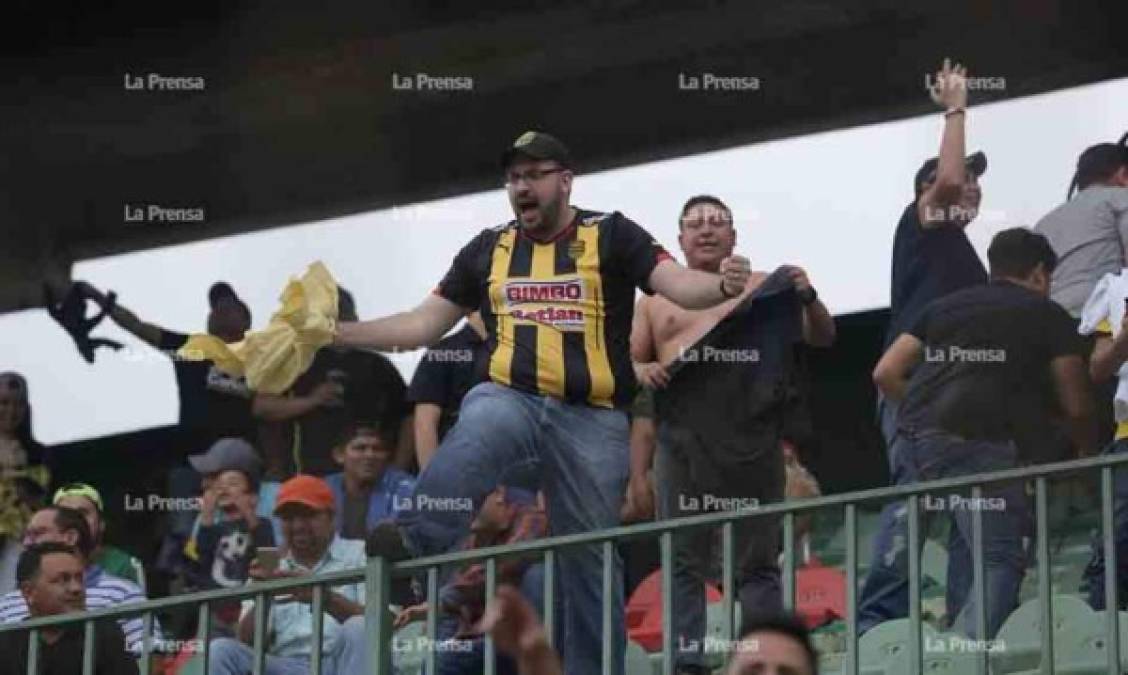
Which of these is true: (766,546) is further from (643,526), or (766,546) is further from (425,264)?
(425,264)

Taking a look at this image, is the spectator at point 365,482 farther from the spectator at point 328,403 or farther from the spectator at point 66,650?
the spectator at point 66,650

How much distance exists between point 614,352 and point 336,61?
3490 millimetres

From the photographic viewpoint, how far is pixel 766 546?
9680 mm

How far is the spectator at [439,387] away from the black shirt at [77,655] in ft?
6.48

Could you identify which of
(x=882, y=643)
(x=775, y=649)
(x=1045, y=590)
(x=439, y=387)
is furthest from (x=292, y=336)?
(x=775, y=649)

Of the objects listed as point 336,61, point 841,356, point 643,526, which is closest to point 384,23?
point 336,61

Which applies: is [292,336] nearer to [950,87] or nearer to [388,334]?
[388,334]

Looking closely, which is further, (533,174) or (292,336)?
(292,336)

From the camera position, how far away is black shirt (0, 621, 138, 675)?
A: 9727 mm

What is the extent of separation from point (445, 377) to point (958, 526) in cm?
223

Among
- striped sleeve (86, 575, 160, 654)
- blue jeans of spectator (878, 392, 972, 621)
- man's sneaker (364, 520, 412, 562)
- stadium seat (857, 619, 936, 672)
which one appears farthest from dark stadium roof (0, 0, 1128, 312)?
man's sneaker (364, 520, 412, 562)

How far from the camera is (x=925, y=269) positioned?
11750mm

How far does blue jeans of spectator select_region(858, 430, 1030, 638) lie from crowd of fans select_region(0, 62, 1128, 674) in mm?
10

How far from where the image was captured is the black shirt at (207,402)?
1250cm
